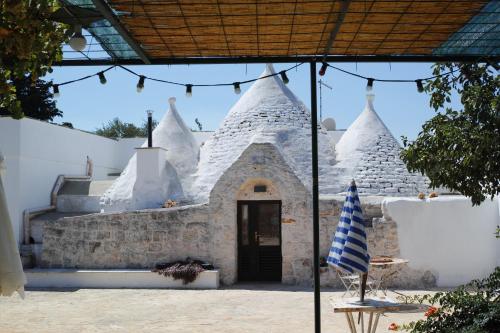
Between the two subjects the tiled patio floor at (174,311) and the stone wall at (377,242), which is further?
the stone wall at (377,242)

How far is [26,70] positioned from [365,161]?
1376 cm

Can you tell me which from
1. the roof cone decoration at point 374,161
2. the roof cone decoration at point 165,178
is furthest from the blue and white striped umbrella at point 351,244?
the roof cone decoration at point 165,178

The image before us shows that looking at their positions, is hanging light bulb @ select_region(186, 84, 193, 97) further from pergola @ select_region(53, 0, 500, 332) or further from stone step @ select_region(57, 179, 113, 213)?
stone step @ select_region(57, 179, 113, 213)

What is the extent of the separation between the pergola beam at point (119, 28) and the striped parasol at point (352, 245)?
2744 mm

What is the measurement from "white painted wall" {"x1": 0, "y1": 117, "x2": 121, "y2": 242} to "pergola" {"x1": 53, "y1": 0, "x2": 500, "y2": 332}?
445 inches

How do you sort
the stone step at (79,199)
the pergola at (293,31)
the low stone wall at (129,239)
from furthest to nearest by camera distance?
the stone step at (79,199), the low stone wall at (129,239), the pergola at (293,31)

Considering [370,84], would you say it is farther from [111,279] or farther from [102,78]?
[111,279]

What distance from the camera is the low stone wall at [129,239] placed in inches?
539

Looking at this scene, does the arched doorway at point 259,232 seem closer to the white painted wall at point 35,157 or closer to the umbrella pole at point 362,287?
the white painted wall at point 35,157

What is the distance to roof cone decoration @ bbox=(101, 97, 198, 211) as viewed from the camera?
16656 millimetres

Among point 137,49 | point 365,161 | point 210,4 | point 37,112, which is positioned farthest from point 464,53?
point 37,112

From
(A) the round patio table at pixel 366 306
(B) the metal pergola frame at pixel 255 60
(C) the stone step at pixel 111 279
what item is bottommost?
(C) the stone step at pixel 111 279

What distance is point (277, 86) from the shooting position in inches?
723

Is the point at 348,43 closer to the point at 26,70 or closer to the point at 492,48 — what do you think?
the point at 492,48
